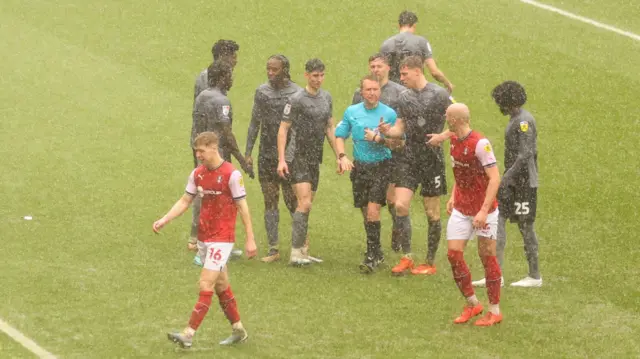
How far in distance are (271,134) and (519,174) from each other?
10.2 feet

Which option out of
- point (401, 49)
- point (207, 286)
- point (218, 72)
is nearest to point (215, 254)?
point (207, 286)

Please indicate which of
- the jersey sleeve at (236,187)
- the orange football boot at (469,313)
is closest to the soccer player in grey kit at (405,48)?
the orange football boot at (469,313)

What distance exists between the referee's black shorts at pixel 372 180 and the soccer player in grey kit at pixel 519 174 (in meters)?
1.35

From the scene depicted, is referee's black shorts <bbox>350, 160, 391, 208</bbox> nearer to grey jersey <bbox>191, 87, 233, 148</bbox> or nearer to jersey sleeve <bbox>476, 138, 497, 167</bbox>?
grey jersey <bbox>191, 87, 233, 148</bbox>

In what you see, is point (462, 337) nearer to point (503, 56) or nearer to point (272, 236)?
point (272, 236)

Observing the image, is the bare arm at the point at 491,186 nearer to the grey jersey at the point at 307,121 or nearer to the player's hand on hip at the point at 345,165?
the player's hand on hip at the point at 345,165

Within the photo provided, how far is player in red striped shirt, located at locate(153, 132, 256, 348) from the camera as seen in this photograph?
35.0ft

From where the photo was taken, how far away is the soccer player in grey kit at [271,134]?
1377 cm

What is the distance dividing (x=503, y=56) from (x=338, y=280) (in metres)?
8.96

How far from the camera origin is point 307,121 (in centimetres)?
1359

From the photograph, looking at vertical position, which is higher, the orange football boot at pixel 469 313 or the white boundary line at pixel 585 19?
the white boundary line at pixel 585 19

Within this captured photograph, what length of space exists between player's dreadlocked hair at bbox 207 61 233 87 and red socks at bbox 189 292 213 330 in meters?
Result: 3.53

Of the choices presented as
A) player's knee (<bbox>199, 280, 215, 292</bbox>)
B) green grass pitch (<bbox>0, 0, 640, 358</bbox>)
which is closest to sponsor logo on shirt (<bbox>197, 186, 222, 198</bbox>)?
player's knee (<bbox>199, 280, 215, 292</bbox>)

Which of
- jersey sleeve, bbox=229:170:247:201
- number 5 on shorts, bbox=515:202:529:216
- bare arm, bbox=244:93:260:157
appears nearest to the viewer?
jersey sleeve, bbox=229:170:247:201
